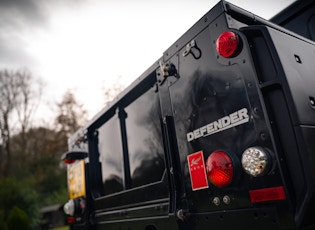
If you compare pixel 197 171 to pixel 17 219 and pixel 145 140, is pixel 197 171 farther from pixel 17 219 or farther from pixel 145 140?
pixel 17 219

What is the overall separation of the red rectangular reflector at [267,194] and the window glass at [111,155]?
177 cm

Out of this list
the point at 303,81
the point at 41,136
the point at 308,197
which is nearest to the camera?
the point at 308,197

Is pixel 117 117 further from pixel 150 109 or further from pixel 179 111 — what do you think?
pixel 179 111

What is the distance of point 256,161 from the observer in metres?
1.38

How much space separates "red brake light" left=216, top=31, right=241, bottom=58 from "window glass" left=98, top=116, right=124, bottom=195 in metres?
1.77

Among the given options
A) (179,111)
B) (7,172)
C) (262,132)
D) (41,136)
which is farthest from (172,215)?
(41,136)

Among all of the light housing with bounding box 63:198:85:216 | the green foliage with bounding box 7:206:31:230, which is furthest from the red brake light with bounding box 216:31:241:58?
the green foliage with bounding box 7:206:31:230

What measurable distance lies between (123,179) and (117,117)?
746 millimetres

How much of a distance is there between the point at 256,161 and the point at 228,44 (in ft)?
2.45

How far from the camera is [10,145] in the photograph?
23.1 meters

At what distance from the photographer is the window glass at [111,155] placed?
3027 mm

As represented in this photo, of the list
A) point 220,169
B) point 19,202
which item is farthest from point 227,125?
point 19,202

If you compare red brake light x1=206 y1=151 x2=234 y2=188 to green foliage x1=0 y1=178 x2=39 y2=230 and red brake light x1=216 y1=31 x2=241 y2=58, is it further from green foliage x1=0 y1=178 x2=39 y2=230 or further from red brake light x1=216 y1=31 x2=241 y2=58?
green foliage x1=0 y1=178 x2=39 y2=230

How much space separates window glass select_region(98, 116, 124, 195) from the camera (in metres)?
3.03
